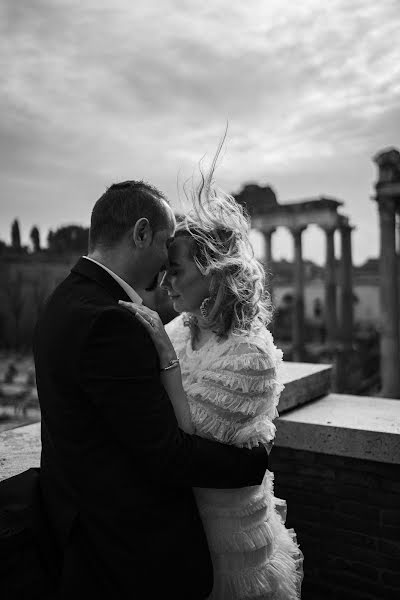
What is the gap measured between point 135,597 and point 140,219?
1.39 m

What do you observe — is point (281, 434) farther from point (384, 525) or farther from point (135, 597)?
point (135, 597)

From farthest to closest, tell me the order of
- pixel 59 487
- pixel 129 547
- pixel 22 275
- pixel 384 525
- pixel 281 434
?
1. pixel 22 275
2. pixel 281 434
3. pixel 384 525
4. pixel 59 487
5. pixel 129 547

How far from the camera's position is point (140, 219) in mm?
2051

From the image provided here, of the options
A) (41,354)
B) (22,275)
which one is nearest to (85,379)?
(41,354)

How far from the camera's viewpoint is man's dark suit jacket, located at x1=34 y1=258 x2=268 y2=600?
1750 mm

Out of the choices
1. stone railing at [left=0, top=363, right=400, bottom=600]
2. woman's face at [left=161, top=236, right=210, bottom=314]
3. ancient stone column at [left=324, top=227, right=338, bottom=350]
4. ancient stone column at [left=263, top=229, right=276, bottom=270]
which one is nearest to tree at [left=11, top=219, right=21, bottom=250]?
ancient stone column at [left=263, top=229, right=276, bottom=270]

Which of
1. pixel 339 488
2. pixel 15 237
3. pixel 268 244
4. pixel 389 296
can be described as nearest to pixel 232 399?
pixel 339 488

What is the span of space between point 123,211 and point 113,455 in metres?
0.93

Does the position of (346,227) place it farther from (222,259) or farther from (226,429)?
(226,429)

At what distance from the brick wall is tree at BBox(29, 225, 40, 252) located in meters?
54.6

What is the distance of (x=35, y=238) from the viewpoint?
56.1m

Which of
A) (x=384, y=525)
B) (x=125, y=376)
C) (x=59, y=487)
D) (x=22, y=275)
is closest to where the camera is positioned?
(x=125, y=376)

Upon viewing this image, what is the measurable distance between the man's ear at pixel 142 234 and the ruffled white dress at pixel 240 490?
588 mm

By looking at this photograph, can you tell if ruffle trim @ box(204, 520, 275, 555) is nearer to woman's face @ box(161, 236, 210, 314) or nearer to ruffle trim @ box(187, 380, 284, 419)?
ruffle trim @ box(187, 380, 284, 419)
